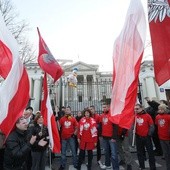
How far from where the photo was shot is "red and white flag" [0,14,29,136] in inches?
136

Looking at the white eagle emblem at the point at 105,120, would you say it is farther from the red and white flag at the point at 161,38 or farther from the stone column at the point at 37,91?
the stone column at the point at 37,91

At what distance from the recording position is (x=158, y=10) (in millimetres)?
3516

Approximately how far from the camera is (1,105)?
3473mm

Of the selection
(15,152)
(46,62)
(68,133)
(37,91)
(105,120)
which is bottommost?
(15,152)

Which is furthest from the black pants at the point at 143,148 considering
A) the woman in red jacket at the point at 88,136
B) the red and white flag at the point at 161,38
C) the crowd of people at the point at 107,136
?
the red and white flag at the point at 161,38

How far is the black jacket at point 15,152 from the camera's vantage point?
3.44m

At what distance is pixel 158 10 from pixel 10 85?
275 cm

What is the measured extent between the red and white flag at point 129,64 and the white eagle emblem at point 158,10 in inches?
5.7

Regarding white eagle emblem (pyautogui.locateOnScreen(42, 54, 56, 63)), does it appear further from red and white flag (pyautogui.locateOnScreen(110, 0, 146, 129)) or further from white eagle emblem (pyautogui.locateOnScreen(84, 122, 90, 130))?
→ white eagle emblem (pyautogui.locateOnScreen(84, 122, 90, 130))

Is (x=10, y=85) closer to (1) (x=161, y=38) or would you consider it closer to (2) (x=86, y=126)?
(1) (x=161, y=38)

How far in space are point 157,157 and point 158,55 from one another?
6167 millimetres

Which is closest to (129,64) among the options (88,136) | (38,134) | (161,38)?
(161,38)

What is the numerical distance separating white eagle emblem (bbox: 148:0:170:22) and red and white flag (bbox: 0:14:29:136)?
2427mm

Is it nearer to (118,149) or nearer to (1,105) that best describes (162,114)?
(118,149)
